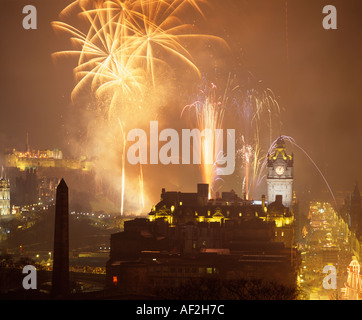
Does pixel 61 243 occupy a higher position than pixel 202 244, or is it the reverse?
pixel 61 243

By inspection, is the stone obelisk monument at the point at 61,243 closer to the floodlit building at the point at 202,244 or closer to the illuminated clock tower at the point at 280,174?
the floodlit building at the point at 202,244

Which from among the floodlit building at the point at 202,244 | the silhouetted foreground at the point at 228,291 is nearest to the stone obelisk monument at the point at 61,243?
the silhouetted foreground at the point at 228,291

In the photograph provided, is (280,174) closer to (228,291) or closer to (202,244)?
(202,244)

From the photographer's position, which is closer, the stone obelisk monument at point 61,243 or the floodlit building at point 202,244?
the stone obelisk monument at point 61,243

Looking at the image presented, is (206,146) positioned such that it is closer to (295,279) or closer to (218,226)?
(218,226)

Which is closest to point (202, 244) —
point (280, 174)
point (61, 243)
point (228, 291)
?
point (228, 291)

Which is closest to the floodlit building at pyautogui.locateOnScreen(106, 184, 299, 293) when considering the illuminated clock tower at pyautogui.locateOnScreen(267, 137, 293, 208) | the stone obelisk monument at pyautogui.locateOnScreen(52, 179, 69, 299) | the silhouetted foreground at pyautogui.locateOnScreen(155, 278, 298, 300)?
the silhouetted foreground at pyautogui.locateOnScreen(155, 278, 298, 300)

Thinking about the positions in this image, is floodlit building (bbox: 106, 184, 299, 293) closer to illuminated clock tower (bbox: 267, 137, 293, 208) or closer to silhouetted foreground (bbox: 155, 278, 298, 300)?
silhouetted foreground (bbox: 155, 278, 298, 300)

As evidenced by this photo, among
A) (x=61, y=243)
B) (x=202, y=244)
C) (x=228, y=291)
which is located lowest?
(x=228, y=291)

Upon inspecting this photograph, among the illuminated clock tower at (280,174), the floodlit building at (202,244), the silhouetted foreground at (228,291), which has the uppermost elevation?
the illuminated clock tower at (280,174)
